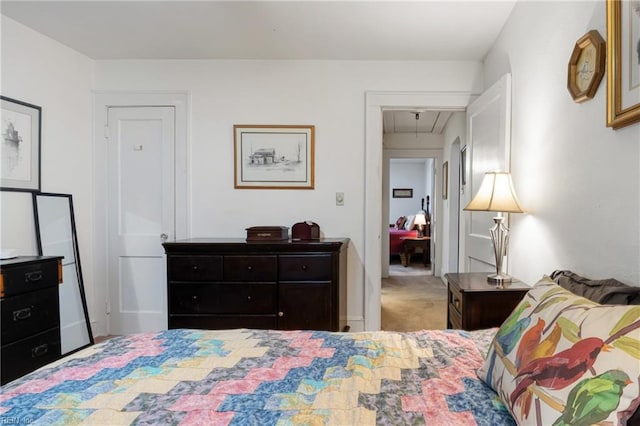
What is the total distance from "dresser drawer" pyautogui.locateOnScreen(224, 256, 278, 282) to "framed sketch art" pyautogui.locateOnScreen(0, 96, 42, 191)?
5.08 ft

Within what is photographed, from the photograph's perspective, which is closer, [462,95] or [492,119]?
[492,119]

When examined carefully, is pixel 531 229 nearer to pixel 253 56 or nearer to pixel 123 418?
pixel 123 418

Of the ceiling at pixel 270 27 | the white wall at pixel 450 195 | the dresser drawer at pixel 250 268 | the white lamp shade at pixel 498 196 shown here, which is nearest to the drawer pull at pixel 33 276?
the dresser drawer at pixel 250 268

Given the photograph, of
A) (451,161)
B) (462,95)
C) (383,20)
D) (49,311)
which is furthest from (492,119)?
(49,311)

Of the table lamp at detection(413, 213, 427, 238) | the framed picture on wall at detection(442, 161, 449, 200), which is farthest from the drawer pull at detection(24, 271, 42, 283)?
the table lamp at detection(413, 213, 427, 238)

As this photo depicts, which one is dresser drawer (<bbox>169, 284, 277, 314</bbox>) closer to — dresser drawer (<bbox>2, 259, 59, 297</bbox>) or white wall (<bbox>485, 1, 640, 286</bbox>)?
dresser drawer (<bbox>2, 259, 59, 297</bbox>)

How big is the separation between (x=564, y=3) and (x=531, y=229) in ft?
3.87

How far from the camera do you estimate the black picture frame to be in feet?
31.6

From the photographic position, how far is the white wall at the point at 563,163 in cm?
133

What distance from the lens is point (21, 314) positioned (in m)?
2.08

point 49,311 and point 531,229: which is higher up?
point 531,229

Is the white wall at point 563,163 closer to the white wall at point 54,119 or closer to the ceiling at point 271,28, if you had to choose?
the ceiling at point 271,28

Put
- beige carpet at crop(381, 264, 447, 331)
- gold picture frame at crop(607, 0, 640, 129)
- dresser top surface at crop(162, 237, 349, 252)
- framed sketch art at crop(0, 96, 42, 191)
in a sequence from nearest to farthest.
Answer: gold picture frame at crop(607, 0, 640, 129), framed sketch art at crop(0, 96, 42, 191), dresser top surface at crop(162, 237, 349, 252), beige carpet at crop(381, 264, 447, 331)

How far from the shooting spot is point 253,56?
3.05 m
